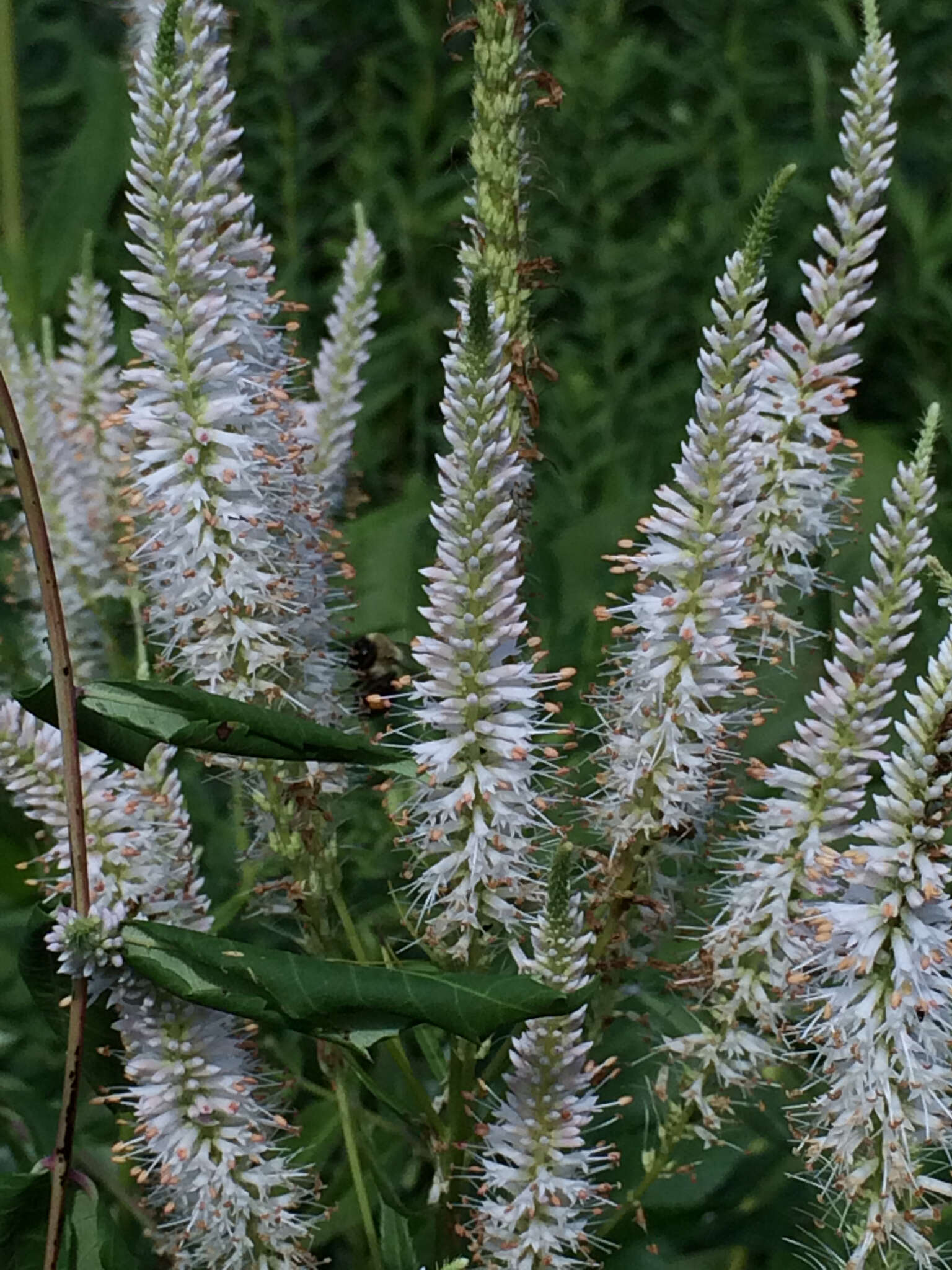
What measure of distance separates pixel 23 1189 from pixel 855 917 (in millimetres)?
414

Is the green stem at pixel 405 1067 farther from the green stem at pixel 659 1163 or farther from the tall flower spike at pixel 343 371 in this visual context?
the tall flower spike at pixel 343 371

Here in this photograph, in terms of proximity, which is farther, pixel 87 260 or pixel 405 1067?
pixel 87 260

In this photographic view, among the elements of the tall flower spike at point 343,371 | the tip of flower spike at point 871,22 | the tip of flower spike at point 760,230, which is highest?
the tip of flower spike at point 871,22

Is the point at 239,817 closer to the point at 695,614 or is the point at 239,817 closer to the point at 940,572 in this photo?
the point at 695,614

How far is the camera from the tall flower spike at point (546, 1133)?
71cm

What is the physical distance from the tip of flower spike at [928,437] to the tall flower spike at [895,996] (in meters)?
0.09

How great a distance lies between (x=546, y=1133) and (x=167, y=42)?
537mm

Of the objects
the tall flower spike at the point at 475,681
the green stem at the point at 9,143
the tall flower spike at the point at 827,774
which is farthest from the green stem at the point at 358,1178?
the green stem at the point at 9,143

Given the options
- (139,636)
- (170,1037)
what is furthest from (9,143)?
(170,1037)

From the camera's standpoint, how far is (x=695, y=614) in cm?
80

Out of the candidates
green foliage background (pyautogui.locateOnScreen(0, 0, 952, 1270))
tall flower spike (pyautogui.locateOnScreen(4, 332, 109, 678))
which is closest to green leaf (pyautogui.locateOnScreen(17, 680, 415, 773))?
tall flower spike (pyautogui.locateOnScreen(4, 332, 109, 678))

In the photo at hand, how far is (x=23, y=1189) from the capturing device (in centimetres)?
75

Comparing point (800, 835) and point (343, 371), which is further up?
point (343, 371)

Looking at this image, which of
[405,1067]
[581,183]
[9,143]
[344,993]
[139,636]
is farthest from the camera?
[581,183]
